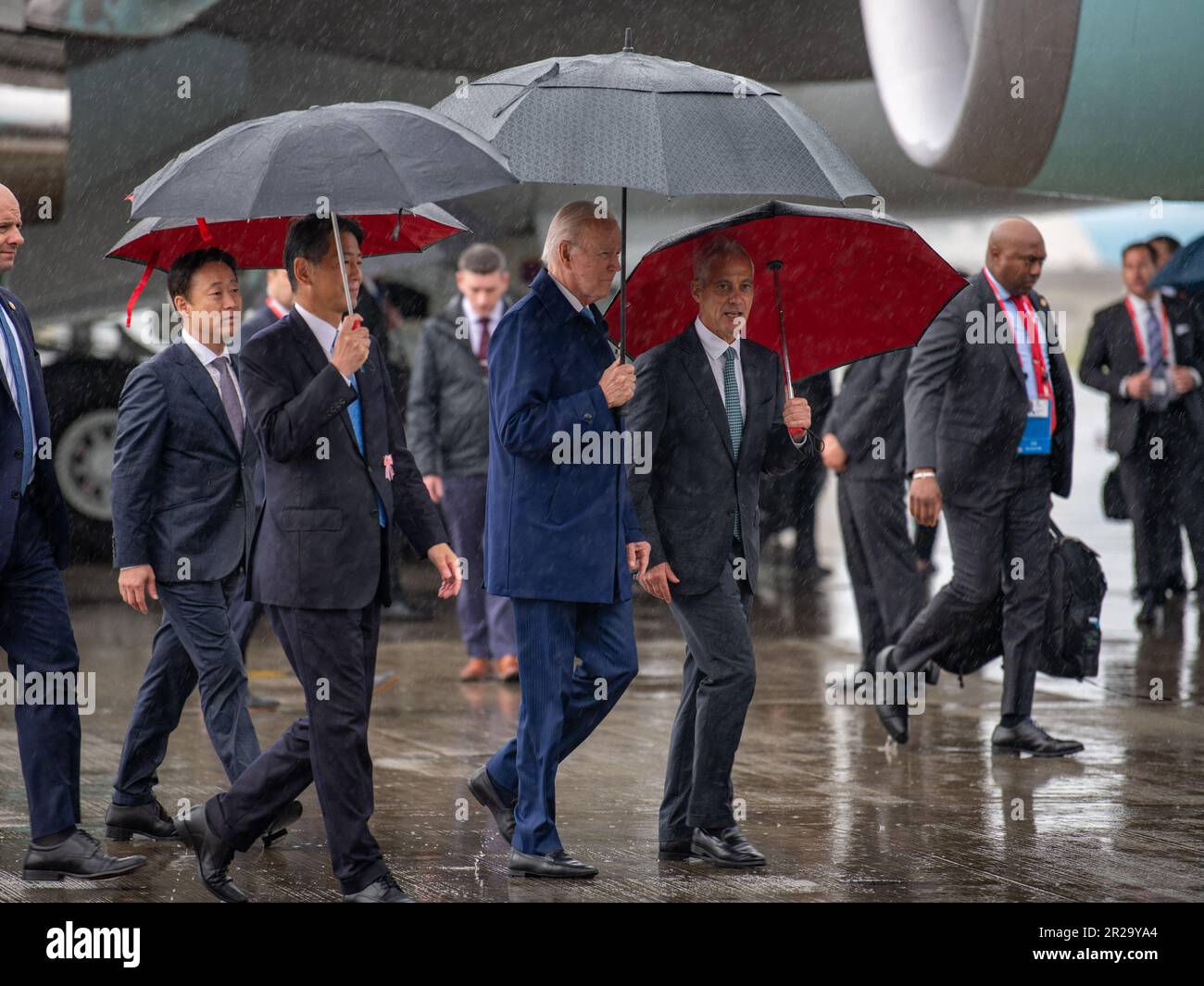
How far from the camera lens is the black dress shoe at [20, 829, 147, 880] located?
14.9 ft

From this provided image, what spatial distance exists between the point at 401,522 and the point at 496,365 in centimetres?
46

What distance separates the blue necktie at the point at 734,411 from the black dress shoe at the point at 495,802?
3.09ft

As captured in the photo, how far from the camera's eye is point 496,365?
15.2 feet

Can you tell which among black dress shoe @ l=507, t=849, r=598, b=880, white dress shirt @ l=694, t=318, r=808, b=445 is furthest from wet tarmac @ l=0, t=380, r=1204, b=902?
white dress shirt @ l=694, t=318, r=808, b=445

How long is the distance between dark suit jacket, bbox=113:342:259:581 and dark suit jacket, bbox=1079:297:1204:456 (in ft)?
22.2

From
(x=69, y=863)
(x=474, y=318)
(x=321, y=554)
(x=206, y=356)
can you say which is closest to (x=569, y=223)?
(x=321, y=554)

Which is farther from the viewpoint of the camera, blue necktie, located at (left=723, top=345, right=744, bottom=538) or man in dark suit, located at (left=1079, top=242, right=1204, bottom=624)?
man in dark suit, located at (left=1079, top=242, right=1204, bottom=624)

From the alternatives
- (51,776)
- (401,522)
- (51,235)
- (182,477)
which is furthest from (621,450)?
(51,235)

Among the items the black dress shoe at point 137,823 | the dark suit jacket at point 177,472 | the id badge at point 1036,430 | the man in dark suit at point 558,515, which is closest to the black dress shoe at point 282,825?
the black dress shoe at point 137,823

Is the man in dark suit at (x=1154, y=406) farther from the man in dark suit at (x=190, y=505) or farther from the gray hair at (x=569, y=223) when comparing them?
the man in dark suit at (x=190, y=505)

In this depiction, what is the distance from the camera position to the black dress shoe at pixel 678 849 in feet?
16.0

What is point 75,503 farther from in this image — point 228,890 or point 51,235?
point 228,890

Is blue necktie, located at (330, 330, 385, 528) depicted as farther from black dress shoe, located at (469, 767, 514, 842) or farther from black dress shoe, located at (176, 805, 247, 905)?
black dress shoe, located at (469, 767, 514, 842)

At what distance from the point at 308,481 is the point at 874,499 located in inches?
154
